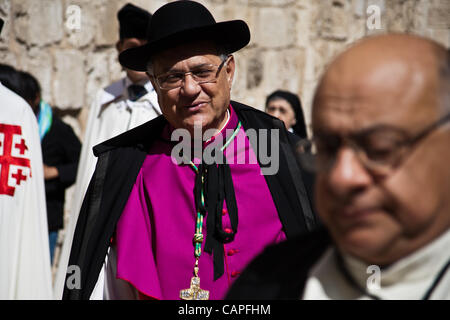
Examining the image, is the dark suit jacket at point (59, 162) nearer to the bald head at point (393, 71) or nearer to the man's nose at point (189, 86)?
the man's nose at point (189, 86)

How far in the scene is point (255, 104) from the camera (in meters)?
7.79

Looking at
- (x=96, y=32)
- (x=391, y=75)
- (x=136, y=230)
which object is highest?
(x=96, y=32)

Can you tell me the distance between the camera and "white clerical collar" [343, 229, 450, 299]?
1.55m

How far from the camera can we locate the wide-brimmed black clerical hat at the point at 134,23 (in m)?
5.47

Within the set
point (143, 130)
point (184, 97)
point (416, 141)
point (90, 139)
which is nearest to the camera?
point (416, 141)

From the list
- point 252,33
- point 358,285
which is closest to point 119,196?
point 358,285

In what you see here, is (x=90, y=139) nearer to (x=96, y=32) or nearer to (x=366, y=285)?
(x=96, y=32)

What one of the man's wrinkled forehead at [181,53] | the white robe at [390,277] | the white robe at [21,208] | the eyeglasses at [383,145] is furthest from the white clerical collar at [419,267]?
the white robe at [21,208]

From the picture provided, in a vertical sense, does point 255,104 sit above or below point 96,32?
below

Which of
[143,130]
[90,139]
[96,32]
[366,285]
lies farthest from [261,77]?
[366,285]

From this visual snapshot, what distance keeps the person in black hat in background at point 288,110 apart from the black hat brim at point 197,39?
2671 mm

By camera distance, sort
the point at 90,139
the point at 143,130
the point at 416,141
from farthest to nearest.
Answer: the point at 90,139 → the point at 143,130 → the point at 416,141

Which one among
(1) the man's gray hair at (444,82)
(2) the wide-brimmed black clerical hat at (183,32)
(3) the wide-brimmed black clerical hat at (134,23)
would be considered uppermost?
(3) the wide-brimmed black clerical hat at (134,23)

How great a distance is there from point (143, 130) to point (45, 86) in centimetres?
336
